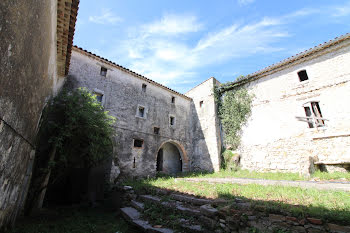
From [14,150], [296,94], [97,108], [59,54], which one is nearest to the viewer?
[14,150]

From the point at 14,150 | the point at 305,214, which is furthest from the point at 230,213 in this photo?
the point at 14,150

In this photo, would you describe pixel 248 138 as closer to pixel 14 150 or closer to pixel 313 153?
pixel 313 153

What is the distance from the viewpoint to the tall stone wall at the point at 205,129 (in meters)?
13.5

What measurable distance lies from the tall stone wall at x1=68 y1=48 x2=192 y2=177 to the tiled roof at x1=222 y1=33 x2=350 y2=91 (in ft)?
20.5

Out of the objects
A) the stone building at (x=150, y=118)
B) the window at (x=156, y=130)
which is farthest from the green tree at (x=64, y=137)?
Answer: the window at (x=156, y=130)

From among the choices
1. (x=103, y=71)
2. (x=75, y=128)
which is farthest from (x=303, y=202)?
(x=103, y=71)

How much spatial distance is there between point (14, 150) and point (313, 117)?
13.7 meters

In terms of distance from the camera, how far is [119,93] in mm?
11422

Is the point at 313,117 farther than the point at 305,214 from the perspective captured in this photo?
Yes

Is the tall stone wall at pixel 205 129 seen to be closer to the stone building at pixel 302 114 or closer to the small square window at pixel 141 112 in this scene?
the stone building at pixel 302 114

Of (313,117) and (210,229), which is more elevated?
(313,117)

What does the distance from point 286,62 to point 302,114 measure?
12.8ft

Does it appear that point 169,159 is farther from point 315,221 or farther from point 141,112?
point 315,221

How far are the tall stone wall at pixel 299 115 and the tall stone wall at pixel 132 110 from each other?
20.5 feet
